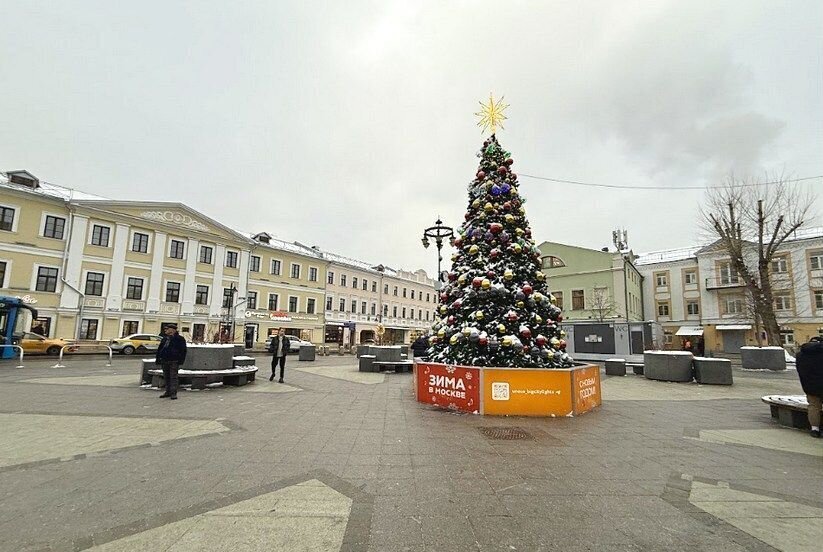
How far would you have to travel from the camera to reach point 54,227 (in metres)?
28.8

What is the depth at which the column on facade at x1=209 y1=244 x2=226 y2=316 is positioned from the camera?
36.4 m

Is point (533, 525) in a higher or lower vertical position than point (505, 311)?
lower

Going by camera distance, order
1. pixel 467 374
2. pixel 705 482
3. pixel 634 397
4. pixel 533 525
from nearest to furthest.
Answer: pixel 533 525, pixel 705 482, pixel 467 374, pixel 634 397

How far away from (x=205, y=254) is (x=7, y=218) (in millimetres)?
13063

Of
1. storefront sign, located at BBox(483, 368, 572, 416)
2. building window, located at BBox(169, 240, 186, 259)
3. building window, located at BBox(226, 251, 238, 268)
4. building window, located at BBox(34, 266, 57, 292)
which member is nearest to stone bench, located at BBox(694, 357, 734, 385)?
storefront sign, located at BBox(483, 368, 572, 416)

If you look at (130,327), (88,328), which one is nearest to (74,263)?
(88,328)

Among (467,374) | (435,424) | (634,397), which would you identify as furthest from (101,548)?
(634,397)

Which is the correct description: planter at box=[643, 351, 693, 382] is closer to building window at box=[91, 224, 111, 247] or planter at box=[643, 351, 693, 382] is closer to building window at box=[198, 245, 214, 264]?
building window at box=[198, 245, 214, 264]

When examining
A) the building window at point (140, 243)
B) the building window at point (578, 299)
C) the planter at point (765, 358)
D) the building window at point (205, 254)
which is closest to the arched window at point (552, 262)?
the building window at point (578, 299)

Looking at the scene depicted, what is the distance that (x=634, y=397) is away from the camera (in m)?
10.6

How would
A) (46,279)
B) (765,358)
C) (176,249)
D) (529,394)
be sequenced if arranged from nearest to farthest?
(529,394)
(765,358)
(46,279)
(176,249)

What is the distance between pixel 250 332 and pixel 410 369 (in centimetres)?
2712

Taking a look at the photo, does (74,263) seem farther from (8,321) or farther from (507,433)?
(507,433)

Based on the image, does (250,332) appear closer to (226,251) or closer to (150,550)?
(226,251)
